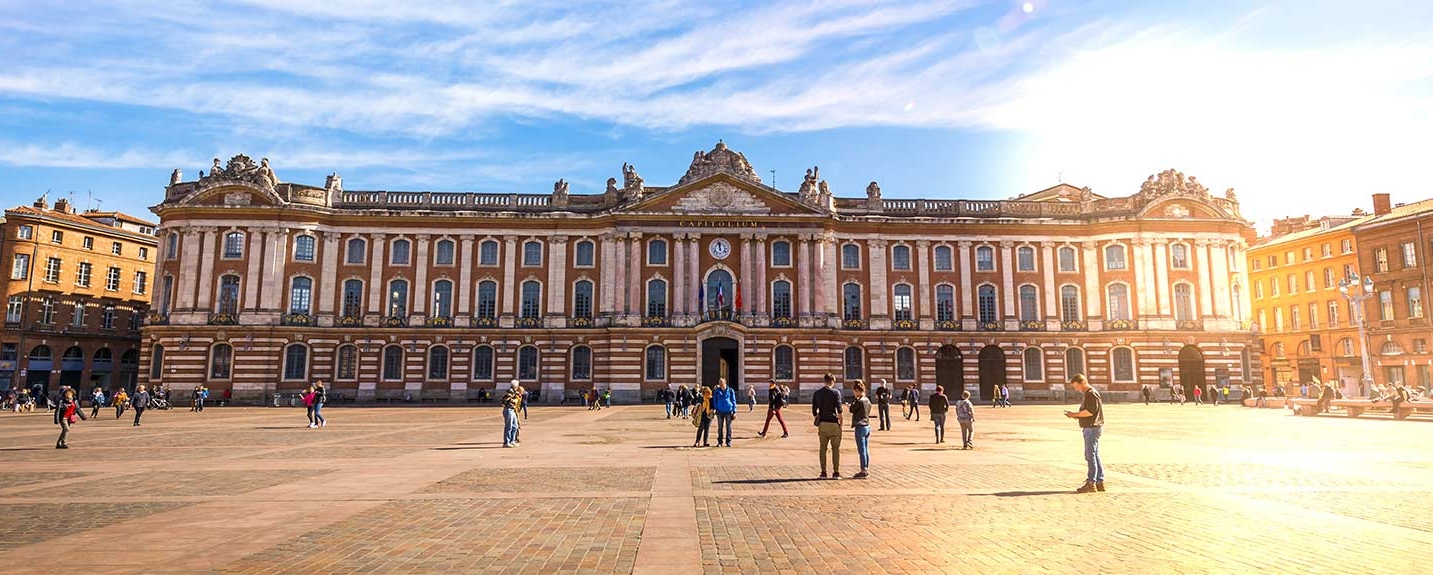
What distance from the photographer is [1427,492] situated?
37.2 feet

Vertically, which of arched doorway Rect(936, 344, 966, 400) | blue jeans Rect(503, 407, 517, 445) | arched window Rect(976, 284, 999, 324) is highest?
arched window Rect(976, 284, 999, 324)

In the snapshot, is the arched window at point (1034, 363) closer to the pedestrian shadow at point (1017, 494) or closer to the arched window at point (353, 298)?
the pedestrian shadow at point (1017, 494)

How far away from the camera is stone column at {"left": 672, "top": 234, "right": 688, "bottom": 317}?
50.0 m

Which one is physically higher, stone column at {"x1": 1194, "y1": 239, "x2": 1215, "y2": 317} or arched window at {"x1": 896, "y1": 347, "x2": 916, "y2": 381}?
stone column at {"x1": 1194, "y1": 239, "x2": 1215, "y2": 317}

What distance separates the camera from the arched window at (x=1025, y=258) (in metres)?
53.1

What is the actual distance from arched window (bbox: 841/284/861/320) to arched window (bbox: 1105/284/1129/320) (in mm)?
17086

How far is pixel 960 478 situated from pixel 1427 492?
657 centimetres

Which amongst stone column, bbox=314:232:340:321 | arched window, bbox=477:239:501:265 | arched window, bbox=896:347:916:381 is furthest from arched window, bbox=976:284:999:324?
stone column, bbox=314:232:340:321

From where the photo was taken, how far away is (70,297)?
57562mm

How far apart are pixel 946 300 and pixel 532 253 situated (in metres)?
28.3

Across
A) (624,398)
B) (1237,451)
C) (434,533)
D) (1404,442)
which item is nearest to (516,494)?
(434,533)

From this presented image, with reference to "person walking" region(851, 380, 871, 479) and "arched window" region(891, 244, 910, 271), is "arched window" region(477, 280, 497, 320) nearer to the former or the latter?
"arched window" region(891, 244, 910, 271)

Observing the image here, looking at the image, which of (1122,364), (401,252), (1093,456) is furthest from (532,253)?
(1093,456)

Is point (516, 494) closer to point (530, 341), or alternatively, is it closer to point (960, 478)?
point (960, 478)
